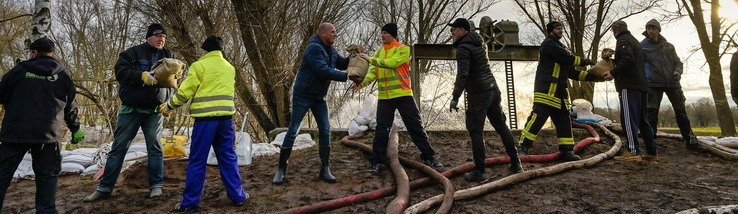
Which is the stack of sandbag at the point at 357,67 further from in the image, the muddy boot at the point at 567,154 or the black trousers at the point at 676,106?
the black trousers at the point at 676,106

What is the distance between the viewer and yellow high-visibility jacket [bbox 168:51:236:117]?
11.3 ft

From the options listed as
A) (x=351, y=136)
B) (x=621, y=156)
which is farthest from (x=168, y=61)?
(x=621, y=156)

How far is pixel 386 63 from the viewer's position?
4172 mm

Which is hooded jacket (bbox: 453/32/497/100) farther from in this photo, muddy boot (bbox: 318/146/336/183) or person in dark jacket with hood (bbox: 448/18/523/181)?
muddy boot (bbox: 318/146/336/183)

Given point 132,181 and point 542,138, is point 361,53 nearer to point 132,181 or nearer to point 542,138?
point 132,181

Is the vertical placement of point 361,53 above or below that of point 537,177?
above

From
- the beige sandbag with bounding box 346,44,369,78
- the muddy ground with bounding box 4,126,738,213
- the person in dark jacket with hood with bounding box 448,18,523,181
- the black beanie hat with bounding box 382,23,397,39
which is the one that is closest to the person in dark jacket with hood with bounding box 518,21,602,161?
the muddy ground with bounding box 4,126,738,213

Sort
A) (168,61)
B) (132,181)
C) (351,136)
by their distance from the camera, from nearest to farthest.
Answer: (168,61)
(132,181)
(351,136)

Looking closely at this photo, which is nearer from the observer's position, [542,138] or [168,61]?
[168,61]

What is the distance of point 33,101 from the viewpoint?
133 inches

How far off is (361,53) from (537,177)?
6.99 feet

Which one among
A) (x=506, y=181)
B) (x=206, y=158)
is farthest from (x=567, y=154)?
(x=206, y=158)

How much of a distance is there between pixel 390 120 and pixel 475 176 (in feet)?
3.41

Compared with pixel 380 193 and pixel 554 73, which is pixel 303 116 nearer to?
pixel 380 193
